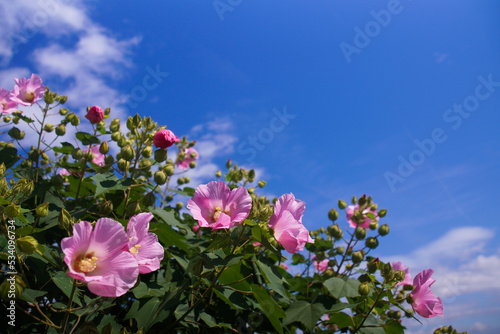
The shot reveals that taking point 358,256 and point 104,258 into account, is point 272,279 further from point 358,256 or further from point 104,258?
point 358,256

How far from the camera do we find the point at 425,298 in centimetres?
214

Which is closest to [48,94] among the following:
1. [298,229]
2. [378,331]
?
[298,229]

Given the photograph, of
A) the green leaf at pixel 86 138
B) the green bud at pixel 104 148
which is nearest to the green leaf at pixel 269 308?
the green bud at pixel 104 148

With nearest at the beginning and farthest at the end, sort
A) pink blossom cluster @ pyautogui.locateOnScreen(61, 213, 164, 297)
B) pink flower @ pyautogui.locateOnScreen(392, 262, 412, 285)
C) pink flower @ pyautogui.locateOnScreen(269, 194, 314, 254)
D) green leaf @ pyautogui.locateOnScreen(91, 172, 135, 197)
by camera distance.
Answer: pink blossom cluster @ pyautogui.locateOnScreen(61, 213, 164, 297), pink flower @ pyautogui.locateOnScreen(269, 194, 314, 254), green leaf @ pyautogui.locateOnScreen(91, 172, 135, 197), pink flower @ pyautogui.locateOnScreen(392, 262, 412, 285)

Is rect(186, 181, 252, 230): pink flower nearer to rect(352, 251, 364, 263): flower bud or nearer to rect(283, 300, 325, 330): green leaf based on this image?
rect(283, 300, 325, 330): green leaf

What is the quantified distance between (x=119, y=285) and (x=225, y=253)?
73 centimetres

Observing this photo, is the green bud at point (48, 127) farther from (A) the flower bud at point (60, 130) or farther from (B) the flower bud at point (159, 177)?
(B) the flower bud at point (159, 177)

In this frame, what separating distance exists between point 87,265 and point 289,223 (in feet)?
2.48

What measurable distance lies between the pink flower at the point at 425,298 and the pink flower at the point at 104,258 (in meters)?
1.76

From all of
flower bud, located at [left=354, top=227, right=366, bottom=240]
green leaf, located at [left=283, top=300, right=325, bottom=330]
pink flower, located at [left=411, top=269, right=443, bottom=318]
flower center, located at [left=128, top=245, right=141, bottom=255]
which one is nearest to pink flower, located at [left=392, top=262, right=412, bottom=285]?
flower bud, located at [left=354, top=227, right=366, bottom=240]

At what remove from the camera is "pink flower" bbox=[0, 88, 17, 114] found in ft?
8.38

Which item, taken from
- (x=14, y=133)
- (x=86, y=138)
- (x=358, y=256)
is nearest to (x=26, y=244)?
(x=86, y=138)

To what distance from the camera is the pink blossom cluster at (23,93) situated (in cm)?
252

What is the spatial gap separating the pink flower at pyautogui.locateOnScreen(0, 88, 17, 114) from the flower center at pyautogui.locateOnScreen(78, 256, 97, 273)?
2.00 m
